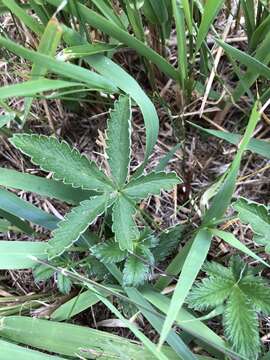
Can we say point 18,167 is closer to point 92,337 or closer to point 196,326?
point 92,337

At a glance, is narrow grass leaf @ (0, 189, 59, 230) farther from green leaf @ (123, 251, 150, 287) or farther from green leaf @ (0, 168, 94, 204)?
green leaf @ (123, 251, 150, 287)

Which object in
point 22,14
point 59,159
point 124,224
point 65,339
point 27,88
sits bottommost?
point 65,339

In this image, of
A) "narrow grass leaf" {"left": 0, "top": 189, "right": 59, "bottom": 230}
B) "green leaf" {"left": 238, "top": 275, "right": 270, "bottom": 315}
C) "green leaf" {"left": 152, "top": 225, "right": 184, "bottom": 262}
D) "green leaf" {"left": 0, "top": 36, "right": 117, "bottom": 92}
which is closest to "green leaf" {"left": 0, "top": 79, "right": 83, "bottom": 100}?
"green leaf" {"left": 0, "top": 36, "right": 117, "bottom": 92}

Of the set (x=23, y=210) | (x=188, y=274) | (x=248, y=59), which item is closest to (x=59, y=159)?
(x=23, y=210)

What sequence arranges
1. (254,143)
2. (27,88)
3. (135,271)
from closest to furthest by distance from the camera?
(27,88) → (135,271) → (254,143)

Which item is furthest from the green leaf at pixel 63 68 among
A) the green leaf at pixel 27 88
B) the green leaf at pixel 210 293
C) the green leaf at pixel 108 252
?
the green leaf at pixel 210 293

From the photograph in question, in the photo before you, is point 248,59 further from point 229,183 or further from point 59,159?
point 59,159
